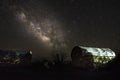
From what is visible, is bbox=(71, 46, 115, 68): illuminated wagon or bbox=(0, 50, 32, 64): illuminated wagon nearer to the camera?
bbox=(71, 46, 115, 68): illuminated wagon

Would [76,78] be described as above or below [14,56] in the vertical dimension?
below

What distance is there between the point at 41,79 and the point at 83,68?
21.6 meters

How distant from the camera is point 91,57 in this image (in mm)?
65375

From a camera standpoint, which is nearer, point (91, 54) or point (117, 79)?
point (117, 79)

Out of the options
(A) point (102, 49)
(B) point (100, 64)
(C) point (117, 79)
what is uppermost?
(A) point (102, 49)

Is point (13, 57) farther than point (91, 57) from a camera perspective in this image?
Yes

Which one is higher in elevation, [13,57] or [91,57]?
[13,57]

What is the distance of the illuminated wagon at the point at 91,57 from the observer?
6512 cm

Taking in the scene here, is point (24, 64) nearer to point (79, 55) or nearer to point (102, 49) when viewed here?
point (79, 55)

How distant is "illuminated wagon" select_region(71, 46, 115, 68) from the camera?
6512 centimetres

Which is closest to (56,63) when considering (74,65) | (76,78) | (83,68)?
(74,65)

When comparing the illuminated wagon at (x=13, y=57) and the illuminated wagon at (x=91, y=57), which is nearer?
the illuminated wagon at (x=91, y=57)

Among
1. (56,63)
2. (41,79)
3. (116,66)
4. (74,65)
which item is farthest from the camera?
(56,63)

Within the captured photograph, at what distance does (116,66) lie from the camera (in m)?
62.7
